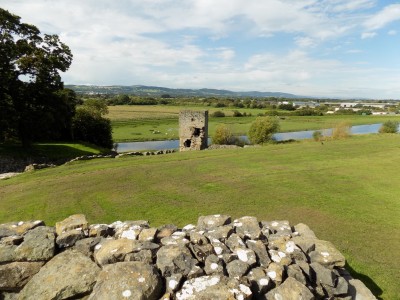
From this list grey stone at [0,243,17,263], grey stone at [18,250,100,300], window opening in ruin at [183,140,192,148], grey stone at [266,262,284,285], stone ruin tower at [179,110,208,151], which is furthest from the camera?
window opening in ruin at [183,140,192,148]

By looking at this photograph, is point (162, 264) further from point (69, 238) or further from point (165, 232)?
point (69, 238)

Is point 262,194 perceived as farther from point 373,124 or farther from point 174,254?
point 373,124

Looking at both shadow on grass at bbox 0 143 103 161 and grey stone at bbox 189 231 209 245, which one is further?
shadow on grass at bbox 0 143 103 161

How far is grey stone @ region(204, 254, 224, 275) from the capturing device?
18.2 feet

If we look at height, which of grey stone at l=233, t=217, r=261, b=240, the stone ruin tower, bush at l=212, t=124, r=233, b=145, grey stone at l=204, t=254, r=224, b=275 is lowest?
bush at l=212, t=124, r=233, b=145

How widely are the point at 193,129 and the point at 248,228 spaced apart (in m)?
33.8

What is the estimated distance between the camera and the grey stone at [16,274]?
5.75 metres

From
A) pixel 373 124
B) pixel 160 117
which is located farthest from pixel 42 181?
pixel 373 124

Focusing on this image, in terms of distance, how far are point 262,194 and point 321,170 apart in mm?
7659

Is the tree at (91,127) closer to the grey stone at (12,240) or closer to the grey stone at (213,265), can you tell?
the grey stone at (12,240)

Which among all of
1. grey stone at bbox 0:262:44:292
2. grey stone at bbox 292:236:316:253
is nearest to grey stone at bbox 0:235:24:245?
grey stone at bbox 0:262:44:292

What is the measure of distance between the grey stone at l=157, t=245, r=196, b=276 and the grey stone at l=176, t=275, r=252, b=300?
0.33 metres

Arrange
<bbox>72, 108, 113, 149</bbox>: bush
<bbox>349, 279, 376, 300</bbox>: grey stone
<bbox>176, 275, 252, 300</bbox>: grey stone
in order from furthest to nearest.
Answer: <bbox>72, 108, 113, 149</bbox>: bush → <bbox>349, 279, 376, 300</bbox>: grey stone → <bbox>176, 275, 252, 300</bbox>: grey stone

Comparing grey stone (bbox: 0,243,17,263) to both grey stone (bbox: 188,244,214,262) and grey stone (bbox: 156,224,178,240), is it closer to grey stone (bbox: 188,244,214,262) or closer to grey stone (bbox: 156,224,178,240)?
grey stone (bbox: 156,224,178,240)
